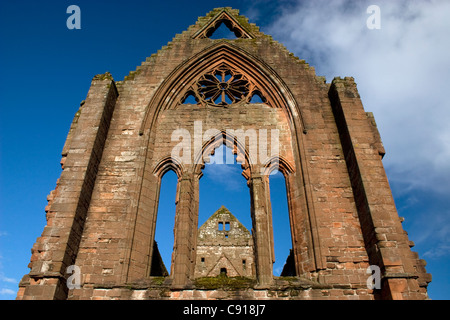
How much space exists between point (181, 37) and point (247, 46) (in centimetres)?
221

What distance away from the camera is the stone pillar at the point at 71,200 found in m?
6.18

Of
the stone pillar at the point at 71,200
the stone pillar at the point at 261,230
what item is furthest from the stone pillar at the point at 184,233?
the stone pillar at the point at 71,200

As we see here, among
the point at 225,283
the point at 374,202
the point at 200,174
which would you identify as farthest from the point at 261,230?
the point at 374,202

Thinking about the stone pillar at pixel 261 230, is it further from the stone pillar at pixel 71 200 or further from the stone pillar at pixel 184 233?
the stone pillar at pixel 71 200

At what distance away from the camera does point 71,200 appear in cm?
718

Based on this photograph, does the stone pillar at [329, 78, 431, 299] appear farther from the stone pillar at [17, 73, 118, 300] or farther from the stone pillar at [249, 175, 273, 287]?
the stone pillar at [17, 73, 118, 300]

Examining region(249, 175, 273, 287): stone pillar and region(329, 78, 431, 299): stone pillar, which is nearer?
region(329, 78, 431, 299): stone pillar

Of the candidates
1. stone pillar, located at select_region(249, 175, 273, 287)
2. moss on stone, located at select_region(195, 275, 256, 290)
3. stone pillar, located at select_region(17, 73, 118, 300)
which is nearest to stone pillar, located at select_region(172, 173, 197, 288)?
moss on stone, located at select_region(195, 275, 256, 290)

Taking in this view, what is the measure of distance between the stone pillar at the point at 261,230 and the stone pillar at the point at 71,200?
3694 millimetres

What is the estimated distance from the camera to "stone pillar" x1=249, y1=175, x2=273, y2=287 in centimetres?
689

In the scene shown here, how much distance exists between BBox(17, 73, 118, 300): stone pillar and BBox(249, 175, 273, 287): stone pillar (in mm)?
3694

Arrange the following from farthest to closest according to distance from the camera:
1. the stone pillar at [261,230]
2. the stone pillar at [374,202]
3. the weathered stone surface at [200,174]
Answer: the stone pillar at [261,230] → the weathered stone surface at [200,174] → the stone pillar at [374,202]

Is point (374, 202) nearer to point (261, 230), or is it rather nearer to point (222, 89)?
point (261, 230)
